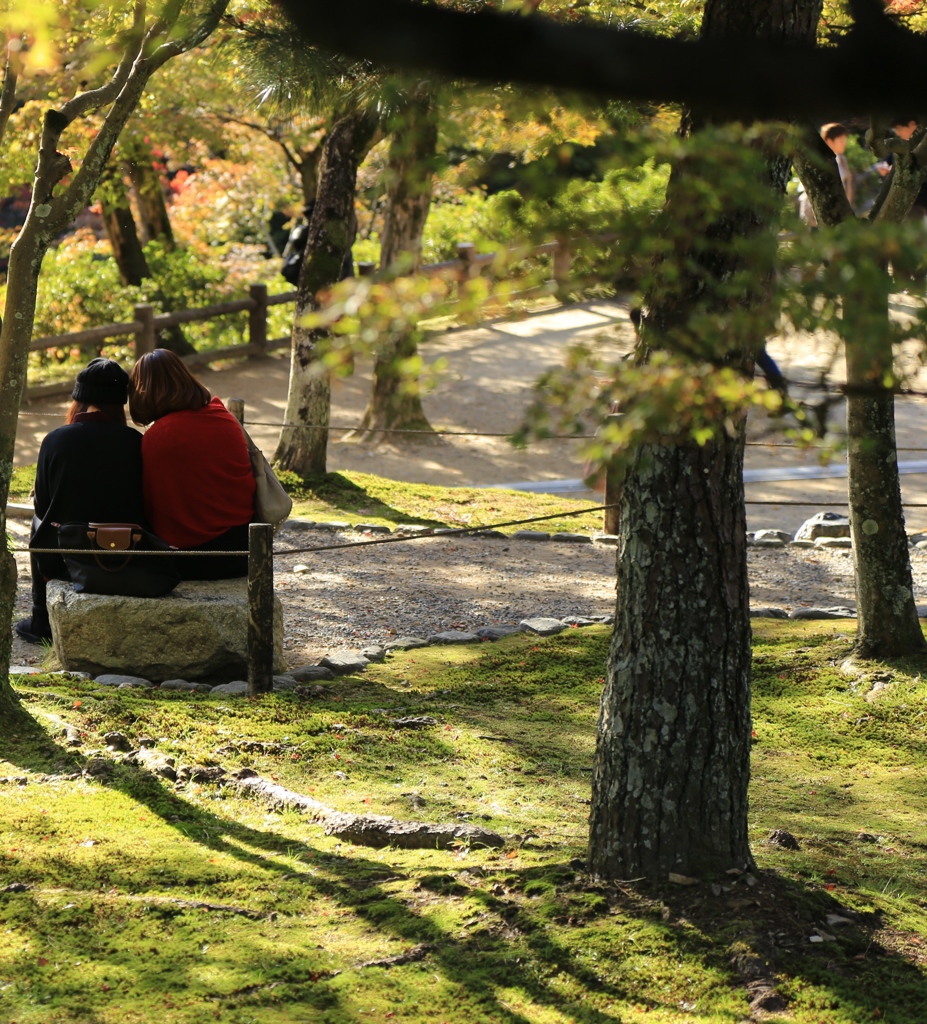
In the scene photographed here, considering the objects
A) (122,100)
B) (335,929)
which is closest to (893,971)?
(335,929)

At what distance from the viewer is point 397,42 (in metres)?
1.70

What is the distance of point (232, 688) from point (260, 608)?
0.58m

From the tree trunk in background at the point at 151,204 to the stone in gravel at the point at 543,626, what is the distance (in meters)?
Answer: 10.9

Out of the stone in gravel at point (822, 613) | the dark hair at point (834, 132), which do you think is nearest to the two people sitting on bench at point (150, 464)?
the stone in gravel at point (822, 613)

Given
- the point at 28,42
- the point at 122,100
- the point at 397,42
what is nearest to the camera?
the point at 397,42

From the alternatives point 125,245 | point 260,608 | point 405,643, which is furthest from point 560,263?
point 125,245

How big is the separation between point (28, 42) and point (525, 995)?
5.53 meters

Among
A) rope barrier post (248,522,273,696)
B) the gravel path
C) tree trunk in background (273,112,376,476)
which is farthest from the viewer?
tree trunk in background (273,112,376,476)

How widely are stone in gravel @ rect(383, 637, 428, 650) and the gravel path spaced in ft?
0.64

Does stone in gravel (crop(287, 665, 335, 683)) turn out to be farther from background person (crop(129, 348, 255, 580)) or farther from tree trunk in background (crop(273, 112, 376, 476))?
tree trunk in background (crop(273, 112, 376, 476))

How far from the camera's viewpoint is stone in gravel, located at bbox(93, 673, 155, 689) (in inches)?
241

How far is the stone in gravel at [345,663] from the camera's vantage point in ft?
21.7

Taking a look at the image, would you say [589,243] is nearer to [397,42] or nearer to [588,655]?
[397,42]

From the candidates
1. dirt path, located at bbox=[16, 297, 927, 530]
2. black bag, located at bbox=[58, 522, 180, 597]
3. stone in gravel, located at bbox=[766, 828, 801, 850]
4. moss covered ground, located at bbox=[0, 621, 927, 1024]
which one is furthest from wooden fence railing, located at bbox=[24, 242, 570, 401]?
stone in gravel, located at bbox=[766, 828, 801, 850]
